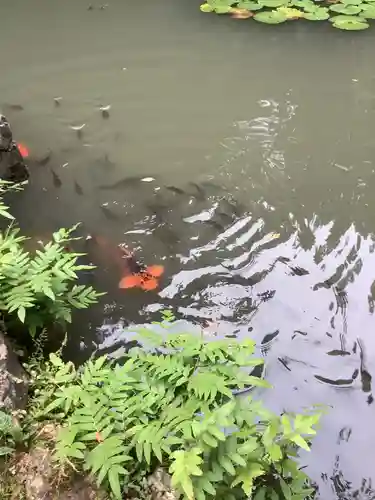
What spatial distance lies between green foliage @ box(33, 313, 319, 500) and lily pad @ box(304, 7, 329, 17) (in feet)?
17.6

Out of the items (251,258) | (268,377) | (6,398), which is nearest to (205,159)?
(251,258)

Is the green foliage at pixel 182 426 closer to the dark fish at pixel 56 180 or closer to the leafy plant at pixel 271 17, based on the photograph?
the dark fish at pixel 56 180

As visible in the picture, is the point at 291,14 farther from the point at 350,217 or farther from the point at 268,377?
the point at 268,377

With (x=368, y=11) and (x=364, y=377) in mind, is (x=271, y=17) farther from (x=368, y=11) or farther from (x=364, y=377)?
(x=364, y=377)

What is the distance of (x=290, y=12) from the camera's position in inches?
270

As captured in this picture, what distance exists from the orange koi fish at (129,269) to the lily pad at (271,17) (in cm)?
408

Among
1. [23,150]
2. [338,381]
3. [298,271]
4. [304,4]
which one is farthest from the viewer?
[304,4]

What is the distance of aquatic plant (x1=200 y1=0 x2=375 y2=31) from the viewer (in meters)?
6.72

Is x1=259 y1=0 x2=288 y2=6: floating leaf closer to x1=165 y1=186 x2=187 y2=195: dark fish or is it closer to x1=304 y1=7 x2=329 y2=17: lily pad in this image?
x1=304 y1=7 x2=329 y2=17: lily pad

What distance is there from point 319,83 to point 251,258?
9.03 ft

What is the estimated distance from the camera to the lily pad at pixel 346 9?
22.5 feet

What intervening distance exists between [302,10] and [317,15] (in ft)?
1.02

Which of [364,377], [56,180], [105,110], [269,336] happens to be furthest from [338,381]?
[105,110]

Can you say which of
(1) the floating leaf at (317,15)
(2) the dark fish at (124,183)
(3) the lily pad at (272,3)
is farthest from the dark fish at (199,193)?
(3) the lily pad at (272,3)
